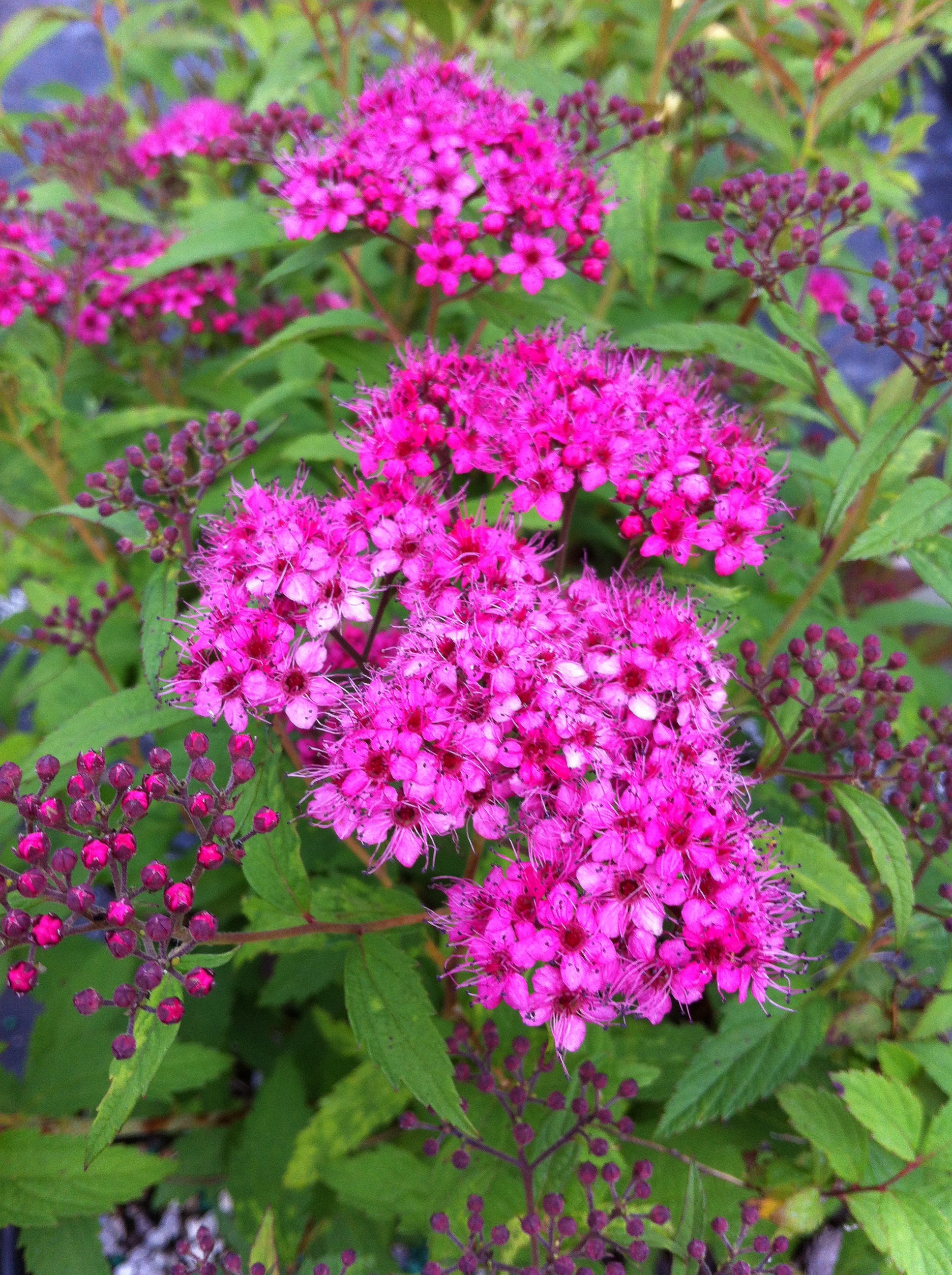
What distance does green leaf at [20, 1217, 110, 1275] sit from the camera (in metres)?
1.52

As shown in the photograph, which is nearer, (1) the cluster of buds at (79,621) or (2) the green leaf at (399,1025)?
(2) the green leaf at (399,1025)

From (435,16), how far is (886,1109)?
232cm

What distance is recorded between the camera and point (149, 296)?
213 cm

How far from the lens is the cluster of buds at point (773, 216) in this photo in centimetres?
150

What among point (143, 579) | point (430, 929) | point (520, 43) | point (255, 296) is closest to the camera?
point (430, 929)

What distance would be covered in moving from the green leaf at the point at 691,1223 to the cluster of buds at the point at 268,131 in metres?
1.83

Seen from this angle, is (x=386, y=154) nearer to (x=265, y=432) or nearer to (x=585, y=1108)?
(x=265, y=432)

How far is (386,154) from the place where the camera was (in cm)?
158

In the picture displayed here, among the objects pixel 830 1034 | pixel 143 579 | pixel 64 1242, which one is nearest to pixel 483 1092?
pixel 830 1034

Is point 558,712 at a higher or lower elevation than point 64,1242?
higher

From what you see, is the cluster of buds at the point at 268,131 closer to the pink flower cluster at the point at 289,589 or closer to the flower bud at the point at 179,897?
the pink flower cluster at the point at 289,589

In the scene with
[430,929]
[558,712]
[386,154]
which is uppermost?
[386,154]

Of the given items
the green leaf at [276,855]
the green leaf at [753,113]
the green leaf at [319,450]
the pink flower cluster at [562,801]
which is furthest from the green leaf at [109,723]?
the green leaf at [753,113]

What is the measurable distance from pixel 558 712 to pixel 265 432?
2.35ft
